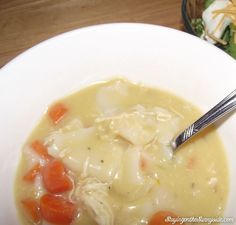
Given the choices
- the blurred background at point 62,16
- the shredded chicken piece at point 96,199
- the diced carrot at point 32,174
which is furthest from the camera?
the blurred background at point 62,16

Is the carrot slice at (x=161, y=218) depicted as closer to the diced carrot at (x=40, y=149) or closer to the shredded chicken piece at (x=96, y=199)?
the shredded chicken piece at (x=96, y=199)

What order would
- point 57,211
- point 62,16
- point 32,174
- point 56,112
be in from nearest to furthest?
point 57,211 < point 32,174 < point 56,112 < point 62,16

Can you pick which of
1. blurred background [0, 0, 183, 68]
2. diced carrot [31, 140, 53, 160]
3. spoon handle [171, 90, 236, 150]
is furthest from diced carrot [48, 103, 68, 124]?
blurred background [0, 0, 183, 68]

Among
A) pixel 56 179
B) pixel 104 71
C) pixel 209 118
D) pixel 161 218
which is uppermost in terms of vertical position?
pixel 104 71

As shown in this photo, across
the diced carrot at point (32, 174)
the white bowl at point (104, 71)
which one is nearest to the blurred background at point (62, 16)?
the white bowl at point (104, 71)

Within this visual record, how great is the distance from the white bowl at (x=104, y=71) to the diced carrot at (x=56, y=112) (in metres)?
0.04

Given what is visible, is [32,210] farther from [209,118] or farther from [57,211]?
[209,118]

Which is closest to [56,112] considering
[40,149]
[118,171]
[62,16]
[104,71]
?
[40,149]

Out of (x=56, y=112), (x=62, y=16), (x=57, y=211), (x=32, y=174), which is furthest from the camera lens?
(x=62, y=16)

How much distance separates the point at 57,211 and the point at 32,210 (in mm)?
110

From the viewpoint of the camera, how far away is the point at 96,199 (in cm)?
154

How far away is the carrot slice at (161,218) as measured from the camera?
1.53 m

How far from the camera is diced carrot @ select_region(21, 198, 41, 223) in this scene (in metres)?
1.56

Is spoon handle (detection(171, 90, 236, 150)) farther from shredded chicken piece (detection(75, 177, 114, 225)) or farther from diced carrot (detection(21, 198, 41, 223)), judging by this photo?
diced carrot (detection(21, 198, 41, 223))
